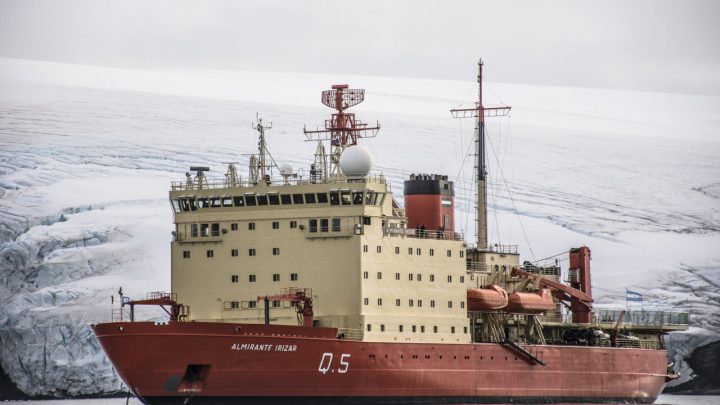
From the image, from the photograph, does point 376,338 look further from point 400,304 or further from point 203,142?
point 203,142

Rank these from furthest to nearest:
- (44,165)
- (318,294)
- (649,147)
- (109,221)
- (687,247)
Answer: (649,147), (687,247), (44,165), (109,221), (318,294)

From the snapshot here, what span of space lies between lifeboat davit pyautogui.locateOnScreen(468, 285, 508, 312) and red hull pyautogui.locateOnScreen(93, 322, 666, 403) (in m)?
1.17

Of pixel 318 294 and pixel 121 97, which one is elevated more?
pixel 121 97

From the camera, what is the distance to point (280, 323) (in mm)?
38281

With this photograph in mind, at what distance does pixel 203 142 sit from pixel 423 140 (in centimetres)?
1387

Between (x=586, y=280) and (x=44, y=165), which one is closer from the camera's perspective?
(x=586, y=280)

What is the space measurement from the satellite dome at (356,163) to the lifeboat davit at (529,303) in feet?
24.7

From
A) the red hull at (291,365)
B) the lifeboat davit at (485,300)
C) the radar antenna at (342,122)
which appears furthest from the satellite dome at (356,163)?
the lifeboat davit at (485,300)

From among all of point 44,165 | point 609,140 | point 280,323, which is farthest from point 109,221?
point 609,140

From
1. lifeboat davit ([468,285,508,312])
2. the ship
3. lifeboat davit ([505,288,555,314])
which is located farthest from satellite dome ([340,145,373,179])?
lifeboat davit ([505,288,555,314])

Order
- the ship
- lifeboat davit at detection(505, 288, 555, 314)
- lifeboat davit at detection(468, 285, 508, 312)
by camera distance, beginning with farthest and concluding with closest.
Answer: lifeboat davit at detection(505, 288, 555, 314), lifeboat davit at detection(468, 285, 508, 312), the ship

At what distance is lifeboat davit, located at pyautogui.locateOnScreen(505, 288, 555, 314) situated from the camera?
43250 mm

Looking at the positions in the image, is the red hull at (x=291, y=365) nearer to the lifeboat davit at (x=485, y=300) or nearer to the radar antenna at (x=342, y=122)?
the lifeboat davit at (x=485, y=300)

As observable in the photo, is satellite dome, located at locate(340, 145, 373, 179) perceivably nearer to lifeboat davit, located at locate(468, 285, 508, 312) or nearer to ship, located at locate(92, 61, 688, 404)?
ship, located at locate(92, 61, 688, 404)
